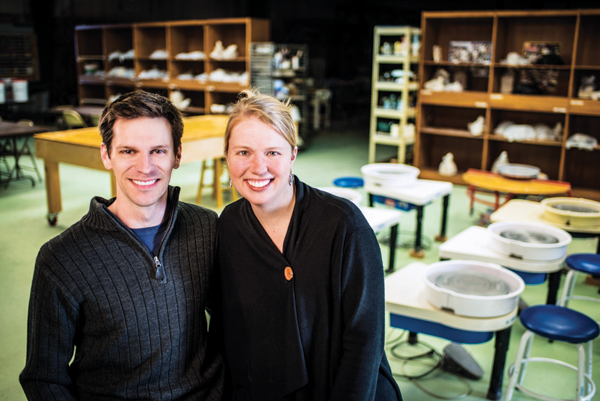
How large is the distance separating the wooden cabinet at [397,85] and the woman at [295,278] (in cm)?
635

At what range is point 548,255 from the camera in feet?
9.43

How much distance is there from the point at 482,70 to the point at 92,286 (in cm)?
701

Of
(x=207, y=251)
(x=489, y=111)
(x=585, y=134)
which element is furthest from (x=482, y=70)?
(x=207, y=251)

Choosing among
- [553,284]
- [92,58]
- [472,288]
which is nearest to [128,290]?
[472,288]

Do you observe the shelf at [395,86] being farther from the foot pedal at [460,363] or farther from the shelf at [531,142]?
the foot pedal at [460,363]

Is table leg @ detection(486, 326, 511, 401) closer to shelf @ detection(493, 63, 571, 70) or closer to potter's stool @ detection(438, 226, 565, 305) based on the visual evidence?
potter's stool @ detection(438, 226, 565, 305)

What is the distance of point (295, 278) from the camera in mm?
1549

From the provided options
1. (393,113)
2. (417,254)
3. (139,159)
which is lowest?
(417,254)

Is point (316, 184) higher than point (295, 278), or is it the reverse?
point (295, 278)

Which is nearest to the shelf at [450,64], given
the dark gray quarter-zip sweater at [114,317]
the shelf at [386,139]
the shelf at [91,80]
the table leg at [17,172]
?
the shelf at [386,139]

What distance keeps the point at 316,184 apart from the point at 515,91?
2.96 m

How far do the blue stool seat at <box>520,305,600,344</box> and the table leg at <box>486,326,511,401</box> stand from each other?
0.42ft

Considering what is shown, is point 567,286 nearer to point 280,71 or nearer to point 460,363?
point 460,363

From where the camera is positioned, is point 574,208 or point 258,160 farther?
point 574,208
